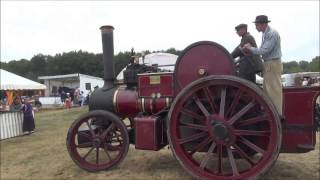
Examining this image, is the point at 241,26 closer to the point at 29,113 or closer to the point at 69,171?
the point at 69,171

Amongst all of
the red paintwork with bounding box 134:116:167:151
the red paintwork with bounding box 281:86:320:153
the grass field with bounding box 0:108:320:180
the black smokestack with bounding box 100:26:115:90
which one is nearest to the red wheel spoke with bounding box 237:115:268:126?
the red paintwork with bounding box 281:86:320:153

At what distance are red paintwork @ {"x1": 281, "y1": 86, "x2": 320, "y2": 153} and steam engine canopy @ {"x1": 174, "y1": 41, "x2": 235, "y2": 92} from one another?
0.86m

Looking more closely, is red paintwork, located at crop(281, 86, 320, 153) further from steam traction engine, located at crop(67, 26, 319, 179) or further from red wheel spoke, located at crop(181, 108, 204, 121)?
red wheel spoke, located at crop(181, 108, 204, 121)

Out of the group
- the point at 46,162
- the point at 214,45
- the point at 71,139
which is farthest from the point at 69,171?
the point at 214,45

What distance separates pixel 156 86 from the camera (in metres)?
6.29

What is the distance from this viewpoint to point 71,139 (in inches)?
268

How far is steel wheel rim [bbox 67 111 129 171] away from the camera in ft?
21.6

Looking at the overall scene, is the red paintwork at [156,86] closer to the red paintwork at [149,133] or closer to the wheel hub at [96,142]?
the red paintwork at [149,133]

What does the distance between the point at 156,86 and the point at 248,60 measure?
1.46 m

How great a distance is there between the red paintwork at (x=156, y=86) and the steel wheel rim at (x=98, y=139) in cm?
65

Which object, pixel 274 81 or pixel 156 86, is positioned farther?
pixel 156 86

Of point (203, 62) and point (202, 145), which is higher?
point (203, 62)

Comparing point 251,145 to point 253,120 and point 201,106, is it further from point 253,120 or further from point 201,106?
point 201,106

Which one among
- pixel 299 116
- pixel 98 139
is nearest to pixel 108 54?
pixel 98 139
